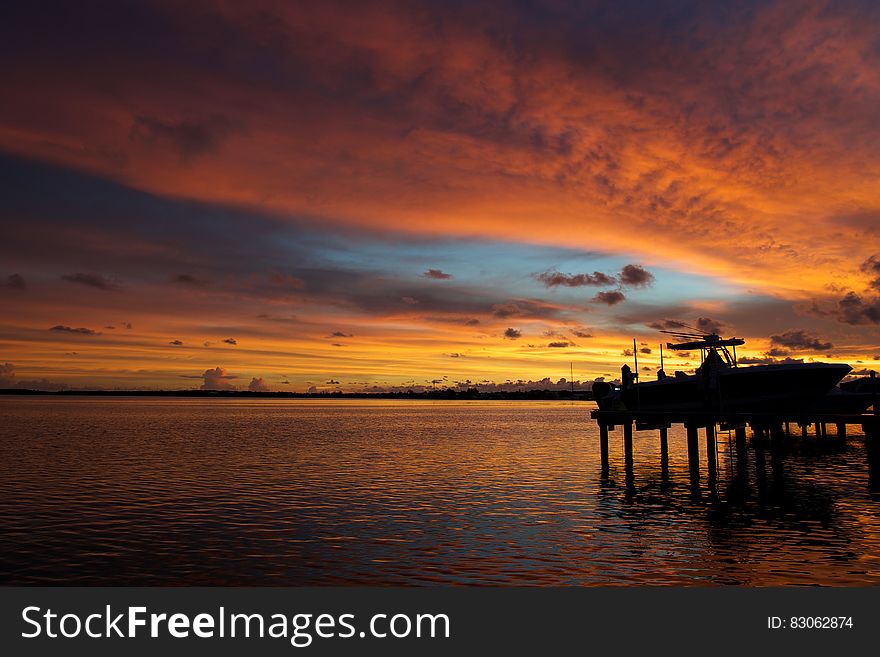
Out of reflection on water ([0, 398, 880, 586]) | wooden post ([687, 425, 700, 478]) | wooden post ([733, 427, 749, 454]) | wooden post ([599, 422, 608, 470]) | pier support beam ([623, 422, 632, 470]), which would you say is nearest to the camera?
reflection on water ([0, 398, 880, 586])

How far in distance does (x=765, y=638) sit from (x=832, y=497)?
21580 mm

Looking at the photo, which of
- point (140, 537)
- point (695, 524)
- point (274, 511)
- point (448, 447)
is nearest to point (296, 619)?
point (140, 537)

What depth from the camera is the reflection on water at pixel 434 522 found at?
19.1 m

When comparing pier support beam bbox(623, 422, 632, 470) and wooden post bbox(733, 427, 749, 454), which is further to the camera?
pier support beam bbox(623, 422, 632, 470)

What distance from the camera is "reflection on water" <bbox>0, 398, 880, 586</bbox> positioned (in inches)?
754

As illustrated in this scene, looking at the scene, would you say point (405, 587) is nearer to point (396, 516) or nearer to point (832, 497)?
point (396, 516)

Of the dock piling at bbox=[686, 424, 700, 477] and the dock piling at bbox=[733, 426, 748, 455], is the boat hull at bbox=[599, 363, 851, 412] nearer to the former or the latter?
the dock piling at bbox=[733, 426, 748, 455]

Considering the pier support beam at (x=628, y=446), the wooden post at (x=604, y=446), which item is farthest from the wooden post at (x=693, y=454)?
the wooden post at (x=604, y=446)

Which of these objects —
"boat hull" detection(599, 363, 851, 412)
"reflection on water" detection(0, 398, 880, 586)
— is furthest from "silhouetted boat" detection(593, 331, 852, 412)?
"reflection on water" detection(0, 398, 880, 586)

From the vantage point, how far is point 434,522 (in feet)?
86.7

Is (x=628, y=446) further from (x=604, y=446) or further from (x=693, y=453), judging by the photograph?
(x=693, y=453)

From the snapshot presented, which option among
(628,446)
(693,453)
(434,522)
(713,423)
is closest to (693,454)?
(693,453)

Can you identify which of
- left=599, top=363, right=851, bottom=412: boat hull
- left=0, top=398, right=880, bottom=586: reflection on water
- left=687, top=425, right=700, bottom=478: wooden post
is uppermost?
left=599, top=363, right=851, bottom=412: boat hull

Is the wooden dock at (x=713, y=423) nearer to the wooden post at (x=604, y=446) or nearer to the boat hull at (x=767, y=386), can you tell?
the wooden post at (x=604, y=446)
